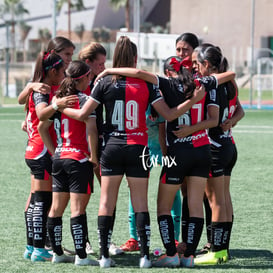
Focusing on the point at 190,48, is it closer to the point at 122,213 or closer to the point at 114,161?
the point at 114,161

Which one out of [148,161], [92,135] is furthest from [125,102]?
[148,161]

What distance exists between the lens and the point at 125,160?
5980 mm

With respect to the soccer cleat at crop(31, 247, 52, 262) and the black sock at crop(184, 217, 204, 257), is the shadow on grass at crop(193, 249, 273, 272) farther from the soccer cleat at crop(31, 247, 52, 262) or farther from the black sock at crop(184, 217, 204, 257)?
the soccer cleat at crop(31, 247, 52, 262)

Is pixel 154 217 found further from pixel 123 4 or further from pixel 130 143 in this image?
pixel 123 4

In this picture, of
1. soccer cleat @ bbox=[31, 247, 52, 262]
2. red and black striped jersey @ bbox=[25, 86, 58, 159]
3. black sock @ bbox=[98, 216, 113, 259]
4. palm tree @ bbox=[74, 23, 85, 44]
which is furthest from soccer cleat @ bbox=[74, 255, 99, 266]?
palm tree @ bbox=[74, 23, 85, 44]

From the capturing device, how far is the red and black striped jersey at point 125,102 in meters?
5.89

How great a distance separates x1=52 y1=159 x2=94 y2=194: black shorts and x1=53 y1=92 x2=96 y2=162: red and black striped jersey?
5 cm

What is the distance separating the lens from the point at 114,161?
5980 mm

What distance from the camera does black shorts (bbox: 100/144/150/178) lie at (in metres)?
5.95

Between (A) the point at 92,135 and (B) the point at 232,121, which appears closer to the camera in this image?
(A) the point at 92,135

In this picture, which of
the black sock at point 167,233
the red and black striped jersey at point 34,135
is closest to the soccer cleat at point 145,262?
the black sock at point 167,233

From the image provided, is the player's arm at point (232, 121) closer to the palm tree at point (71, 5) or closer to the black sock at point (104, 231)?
the black sock at point (104, 231)

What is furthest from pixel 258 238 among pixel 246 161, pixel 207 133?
pixel 246 161

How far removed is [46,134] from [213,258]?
5.91 ft
